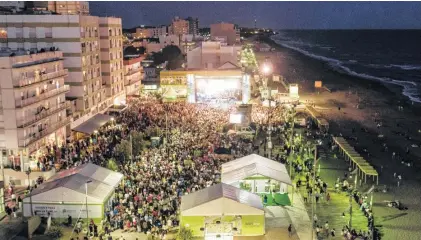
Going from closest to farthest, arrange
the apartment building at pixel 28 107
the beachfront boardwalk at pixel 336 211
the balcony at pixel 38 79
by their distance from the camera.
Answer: the beachfront boardwalk at pixel 336 211
the apartment building at pixel 28 107
the balcony at pixel 38 79

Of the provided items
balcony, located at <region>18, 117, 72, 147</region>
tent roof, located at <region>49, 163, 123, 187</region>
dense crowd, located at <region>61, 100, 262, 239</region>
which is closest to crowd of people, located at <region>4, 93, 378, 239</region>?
dense crowd, located at <region>61, 100, 262, 239</region>

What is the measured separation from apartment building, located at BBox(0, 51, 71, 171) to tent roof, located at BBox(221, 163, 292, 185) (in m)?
12.8

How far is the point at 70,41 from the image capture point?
4516 centimetres

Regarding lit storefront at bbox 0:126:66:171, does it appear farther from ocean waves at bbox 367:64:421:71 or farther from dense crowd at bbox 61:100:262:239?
ocean waves at bbox 367:64:421:71

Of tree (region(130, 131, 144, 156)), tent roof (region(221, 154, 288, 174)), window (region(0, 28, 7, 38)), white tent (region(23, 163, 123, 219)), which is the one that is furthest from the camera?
window (region(0, 28, 7, 38))

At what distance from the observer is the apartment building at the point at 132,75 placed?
205 feet

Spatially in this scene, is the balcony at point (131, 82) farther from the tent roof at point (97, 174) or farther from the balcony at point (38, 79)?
the tent roof at point (97, 174)

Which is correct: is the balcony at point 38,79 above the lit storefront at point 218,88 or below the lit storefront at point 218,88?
above

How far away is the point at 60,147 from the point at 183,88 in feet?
97.0

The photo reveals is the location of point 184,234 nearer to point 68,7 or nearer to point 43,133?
point 43,133

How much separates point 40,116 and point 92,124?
8.49 meters

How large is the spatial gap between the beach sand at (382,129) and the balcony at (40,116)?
22586 millimetres

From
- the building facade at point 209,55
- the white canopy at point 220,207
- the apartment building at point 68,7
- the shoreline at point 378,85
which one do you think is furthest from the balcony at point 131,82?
the white canopy at point 220,207

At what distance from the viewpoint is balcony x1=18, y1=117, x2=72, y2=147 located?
32.9 m
